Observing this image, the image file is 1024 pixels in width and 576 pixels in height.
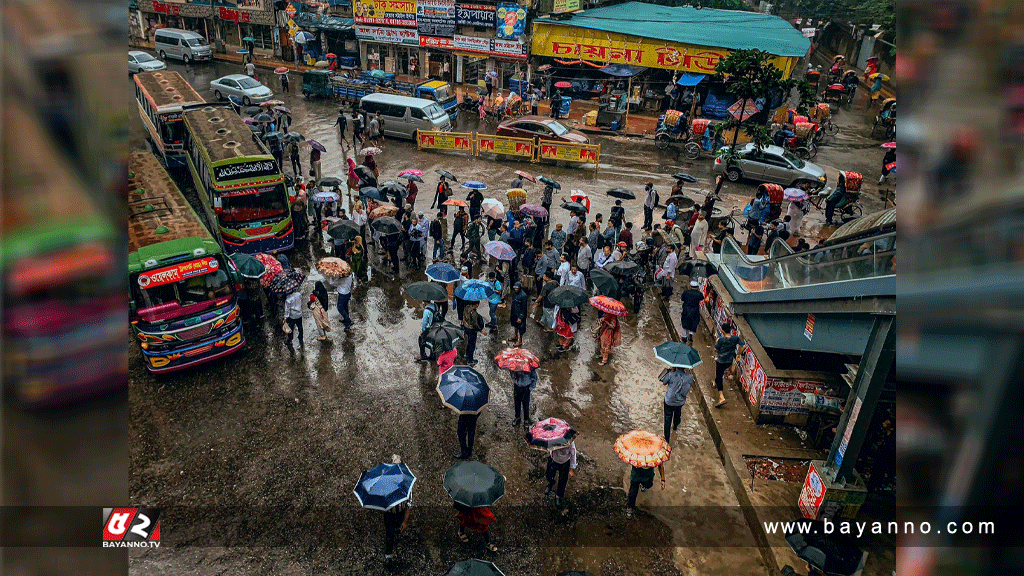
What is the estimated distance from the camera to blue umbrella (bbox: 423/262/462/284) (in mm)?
13172

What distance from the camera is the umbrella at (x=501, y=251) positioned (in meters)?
14.0

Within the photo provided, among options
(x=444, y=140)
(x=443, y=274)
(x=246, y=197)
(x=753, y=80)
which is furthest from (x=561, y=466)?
(x=753, y=80)

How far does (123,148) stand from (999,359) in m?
2.00

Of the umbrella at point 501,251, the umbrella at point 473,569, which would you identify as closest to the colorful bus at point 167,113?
the umbrella at point 501,251

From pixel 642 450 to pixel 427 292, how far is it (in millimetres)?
5568

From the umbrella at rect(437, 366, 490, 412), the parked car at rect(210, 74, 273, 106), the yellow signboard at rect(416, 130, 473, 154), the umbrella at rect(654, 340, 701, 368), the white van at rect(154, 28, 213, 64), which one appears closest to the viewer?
the umbrella at rect(437, 366, 490, 412)

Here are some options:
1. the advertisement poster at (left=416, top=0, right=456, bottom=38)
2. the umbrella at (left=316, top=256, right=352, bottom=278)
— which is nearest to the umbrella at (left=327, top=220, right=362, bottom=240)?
the umbrella at (left=316, top=256, right=352, bottom=278)

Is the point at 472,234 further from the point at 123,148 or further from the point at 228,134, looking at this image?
the point at 123,148

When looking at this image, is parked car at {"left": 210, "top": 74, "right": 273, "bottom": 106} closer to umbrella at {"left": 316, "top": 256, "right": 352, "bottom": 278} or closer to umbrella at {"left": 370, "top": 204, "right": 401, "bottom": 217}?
umbrella at {"left": 370, "top": 204, "right": 401, "bottom": 217}

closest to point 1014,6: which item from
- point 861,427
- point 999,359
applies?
point 999,359

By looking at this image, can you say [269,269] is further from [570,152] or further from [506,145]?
[570,152]

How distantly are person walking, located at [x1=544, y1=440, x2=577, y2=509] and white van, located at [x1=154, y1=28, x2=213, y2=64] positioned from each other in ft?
131

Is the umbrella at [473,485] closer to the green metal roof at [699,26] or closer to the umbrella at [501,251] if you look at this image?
the umbrella at [501,251]

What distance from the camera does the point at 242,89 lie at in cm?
2995
